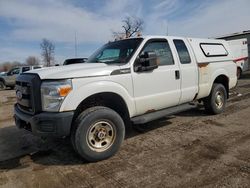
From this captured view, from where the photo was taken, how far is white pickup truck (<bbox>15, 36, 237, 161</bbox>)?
384 cm

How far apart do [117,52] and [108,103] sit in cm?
116

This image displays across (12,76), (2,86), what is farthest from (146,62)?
(2,86)

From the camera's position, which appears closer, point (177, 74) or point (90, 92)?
point (90, 92)

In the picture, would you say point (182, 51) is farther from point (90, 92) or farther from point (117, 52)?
point (90, 92)

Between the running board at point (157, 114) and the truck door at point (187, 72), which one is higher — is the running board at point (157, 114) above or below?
below

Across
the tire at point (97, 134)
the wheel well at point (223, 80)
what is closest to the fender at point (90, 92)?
the tire at point (97, 134)

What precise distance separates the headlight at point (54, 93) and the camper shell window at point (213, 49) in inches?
150

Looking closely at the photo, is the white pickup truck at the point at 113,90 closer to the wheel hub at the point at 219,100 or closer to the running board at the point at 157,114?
the running board at the point at 157,114

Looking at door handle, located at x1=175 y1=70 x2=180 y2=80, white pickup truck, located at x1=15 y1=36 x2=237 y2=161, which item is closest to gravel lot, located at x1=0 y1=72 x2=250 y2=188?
white pickup truck, located at x1=15 y1=36 x2=237 y2=161

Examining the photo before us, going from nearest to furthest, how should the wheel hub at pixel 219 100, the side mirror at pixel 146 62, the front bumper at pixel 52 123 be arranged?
the front bumper at pixel 52 123, the side mirror at pixel 146 62, the wheel hub at pixel 219 100

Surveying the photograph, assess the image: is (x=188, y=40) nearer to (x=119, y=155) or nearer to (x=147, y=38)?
(x=147, y=38)

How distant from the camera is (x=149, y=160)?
13.4 feet

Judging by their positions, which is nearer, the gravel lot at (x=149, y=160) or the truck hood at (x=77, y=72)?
the gravel lot at (x=149, y=160)

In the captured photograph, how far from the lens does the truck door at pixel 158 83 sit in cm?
473
